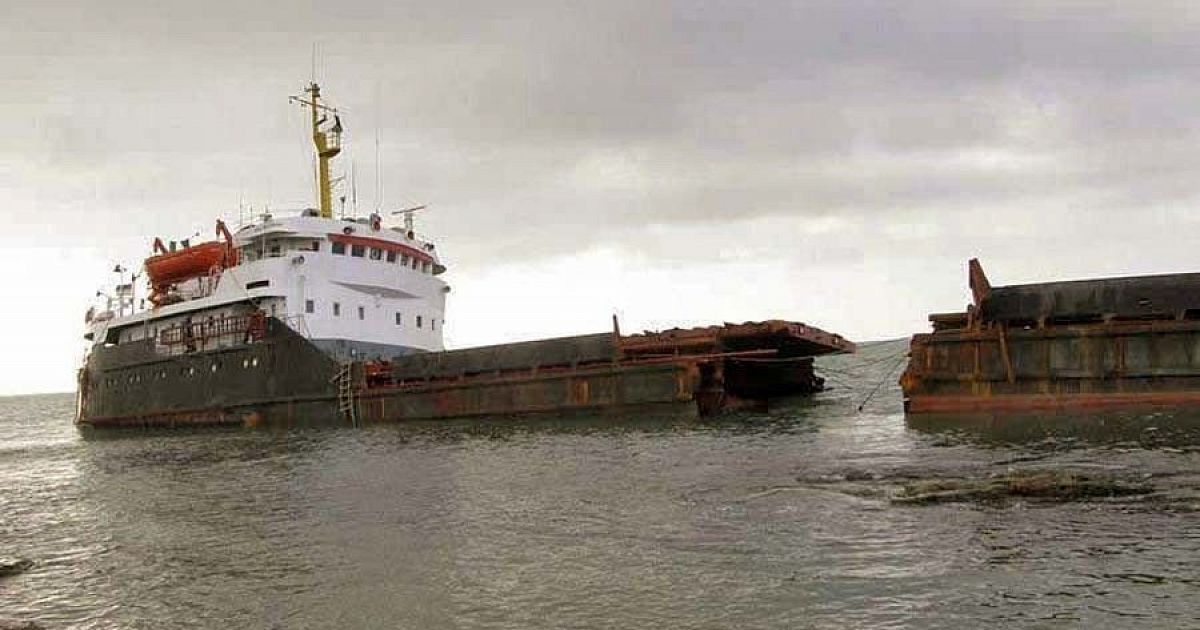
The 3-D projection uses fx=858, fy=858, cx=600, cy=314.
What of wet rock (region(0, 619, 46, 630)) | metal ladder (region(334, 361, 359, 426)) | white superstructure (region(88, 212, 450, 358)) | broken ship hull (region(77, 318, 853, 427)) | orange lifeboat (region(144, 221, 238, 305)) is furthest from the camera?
orange lifeboat (region(144, 221, 238, 305))

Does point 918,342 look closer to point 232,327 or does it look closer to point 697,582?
point 697,582

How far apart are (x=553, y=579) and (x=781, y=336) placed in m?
16.5

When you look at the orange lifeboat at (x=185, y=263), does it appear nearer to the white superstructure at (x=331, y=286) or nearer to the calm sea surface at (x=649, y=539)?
the white superstructure at (x=331, y=286)

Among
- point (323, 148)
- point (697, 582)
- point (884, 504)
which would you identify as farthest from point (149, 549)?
point (323, 148)

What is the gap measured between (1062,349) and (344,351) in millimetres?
23535

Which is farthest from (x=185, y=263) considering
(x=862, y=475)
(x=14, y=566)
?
(x=862, y=475)

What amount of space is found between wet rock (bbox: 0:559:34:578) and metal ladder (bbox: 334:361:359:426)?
17.9 metres

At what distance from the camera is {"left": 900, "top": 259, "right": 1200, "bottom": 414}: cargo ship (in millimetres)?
18344

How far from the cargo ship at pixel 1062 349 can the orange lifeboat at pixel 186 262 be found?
26372 millimetres

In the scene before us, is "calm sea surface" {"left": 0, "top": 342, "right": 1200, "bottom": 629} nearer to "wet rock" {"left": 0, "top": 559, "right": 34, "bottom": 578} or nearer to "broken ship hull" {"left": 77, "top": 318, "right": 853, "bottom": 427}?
"wet rock" {"left": 0, "top": 559, "right": 34, "bottom": 578}

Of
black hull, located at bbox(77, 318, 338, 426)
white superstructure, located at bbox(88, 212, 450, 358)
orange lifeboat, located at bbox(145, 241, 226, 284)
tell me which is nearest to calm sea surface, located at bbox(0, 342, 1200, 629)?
black hull, located at bbox(77, 318, 338, 426)

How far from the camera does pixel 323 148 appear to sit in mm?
37312

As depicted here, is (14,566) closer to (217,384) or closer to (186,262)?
(217,384)

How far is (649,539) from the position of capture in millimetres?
9828
